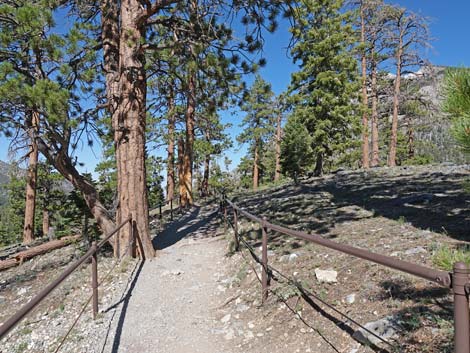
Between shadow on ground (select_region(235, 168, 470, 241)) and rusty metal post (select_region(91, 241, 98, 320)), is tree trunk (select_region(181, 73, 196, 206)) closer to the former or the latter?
shadow on ground (select_region(235, 168, 470, 241))

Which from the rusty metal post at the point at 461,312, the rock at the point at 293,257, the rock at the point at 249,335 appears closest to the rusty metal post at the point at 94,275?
the rock at the point at 249,335

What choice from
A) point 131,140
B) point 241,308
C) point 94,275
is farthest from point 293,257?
point 131,140

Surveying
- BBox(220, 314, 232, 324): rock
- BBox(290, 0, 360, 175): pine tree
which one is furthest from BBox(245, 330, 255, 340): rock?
BBox(290, 0, 360, 175): pine tree

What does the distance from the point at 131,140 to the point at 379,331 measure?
5625 mm

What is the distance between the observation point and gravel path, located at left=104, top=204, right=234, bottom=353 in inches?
144

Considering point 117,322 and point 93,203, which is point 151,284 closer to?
point 117,322

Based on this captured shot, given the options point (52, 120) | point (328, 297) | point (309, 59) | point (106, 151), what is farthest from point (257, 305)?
point (309, 59)

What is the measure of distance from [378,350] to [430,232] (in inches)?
112

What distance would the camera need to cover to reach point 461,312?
4.53 ft

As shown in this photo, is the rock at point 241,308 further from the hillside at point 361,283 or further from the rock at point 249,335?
the rock at point 249,335

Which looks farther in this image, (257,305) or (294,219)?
(294,219)

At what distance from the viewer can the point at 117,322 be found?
161 inches

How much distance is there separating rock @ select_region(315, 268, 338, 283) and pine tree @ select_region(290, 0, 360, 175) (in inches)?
551

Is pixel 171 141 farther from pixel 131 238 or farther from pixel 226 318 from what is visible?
pixel 226 318
